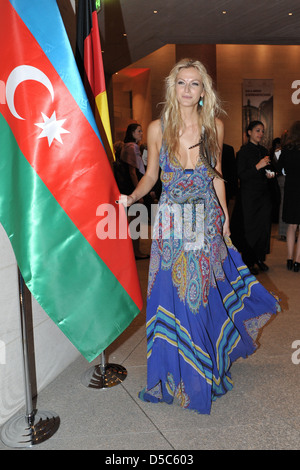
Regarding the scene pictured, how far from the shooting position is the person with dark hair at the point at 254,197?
474cm

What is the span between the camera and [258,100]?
12445 millimetres

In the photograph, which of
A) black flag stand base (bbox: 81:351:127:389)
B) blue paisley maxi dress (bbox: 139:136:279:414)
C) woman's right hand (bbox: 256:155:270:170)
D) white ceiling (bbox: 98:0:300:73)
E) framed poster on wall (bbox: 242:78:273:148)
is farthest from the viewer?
framed poster on wall (bbox: 242:78:273:148)

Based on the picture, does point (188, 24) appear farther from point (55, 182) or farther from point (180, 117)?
point (55, 182)

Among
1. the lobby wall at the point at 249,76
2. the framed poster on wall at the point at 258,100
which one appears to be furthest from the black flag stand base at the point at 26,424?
the framed poster on wall at the point at 258,100

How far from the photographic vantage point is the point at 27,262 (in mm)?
1873

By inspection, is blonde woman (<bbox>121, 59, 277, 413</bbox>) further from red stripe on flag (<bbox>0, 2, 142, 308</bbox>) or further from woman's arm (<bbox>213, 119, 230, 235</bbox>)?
red stripe on flag (<bbox>0, 2, 142, 308</bbox>)

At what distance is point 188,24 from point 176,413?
6527mm

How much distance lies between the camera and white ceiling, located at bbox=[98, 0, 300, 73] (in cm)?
653

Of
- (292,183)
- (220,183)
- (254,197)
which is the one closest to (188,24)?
(292,183)

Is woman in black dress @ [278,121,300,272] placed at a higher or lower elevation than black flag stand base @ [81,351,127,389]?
higher

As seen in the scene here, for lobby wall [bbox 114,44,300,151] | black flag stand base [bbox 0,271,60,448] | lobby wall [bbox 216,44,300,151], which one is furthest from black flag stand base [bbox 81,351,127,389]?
lobby wall [bbox 216,44,300,151]

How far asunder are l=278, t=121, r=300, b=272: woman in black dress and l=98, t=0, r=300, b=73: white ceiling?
273cm

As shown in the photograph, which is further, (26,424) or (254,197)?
(254,197)
